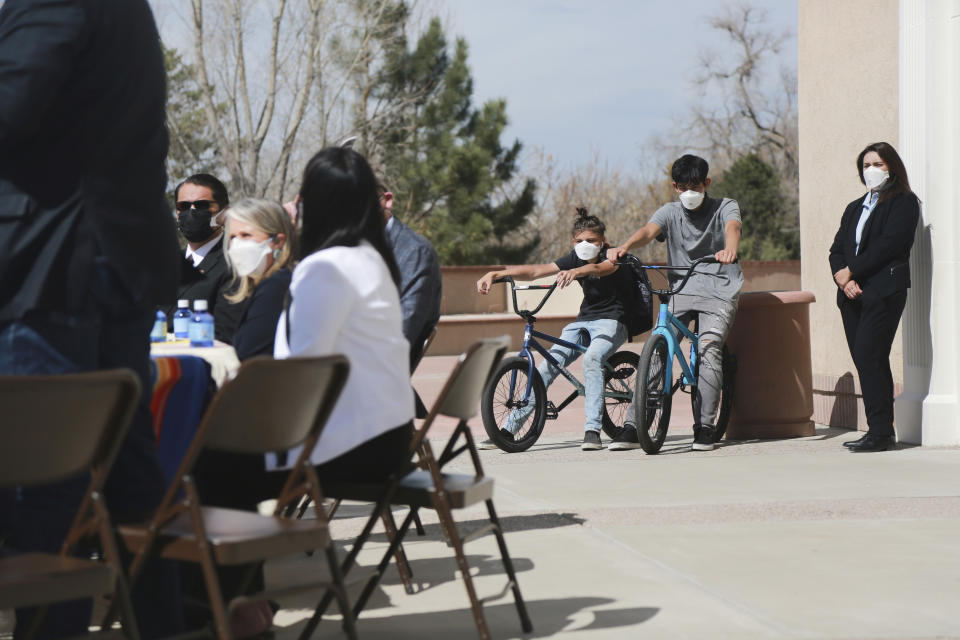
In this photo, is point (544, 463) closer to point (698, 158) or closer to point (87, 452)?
point (698, 158)

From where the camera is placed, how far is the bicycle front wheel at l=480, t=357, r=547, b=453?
8.63 meters

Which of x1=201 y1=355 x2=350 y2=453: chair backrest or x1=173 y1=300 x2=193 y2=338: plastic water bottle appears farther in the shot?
x1=173 y1=300 x2=193 y2=338: plastic water bottle

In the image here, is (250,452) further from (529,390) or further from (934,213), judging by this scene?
(934,213)

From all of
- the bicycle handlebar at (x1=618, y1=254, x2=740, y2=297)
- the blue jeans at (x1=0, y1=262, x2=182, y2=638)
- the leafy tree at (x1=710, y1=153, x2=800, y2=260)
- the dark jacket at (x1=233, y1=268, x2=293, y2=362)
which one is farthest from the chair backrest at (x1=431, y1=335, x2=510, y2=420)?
the leafy tree at (x1=710, y1=153, x2=800, y2=260)

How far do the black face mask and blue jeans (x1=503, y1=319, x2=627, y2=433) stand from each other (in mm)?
3269

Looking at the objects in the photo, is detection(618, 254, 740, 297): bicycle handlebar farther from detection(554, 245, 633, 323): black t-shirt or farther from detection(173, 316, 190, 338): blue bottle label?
detection(173, 316, 190, 338): blue bottle label

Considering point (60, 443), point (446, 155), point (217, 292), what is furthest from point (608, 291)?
point (446, 155)

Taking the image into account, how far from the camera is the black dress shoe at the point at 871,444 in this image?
26.9 ft

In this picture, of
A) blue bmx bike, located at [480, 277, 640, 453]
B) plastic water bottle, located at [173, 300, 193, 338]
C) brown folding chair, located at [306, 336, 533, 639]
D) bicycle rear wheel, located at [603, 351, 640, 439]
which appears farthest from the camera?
bicycle rear wheel, located at [603, 351, 640, 439]

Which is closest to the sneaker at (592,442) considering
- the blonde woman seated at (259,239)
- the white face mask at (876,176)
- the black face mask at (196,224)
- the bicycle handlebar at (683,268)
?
the bicycle handlebar at (683,268)

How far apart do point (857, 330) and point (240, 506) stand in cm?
581

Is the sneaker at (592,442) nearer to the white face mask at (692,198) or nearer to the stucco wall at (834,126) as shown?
the white face mask at (692,198)

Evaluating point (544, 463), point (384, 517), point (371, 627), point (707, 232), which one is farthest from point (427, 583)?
point (707, 232)

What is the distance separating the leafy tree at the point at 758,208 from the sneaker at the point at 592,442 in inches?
1377
